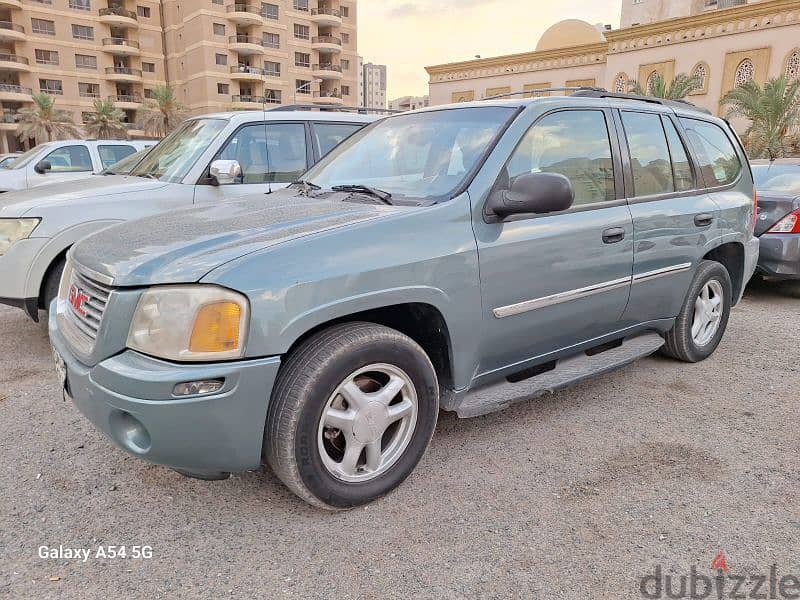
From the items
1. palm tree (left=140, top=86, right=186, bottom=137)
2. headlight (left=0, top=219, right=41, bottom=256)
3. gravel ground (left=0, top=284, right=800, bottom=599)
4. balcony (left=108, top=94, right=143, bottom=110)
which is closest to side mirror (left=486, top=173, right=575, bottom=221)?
gravel ground (left=0, top=284, right=800, bottom=599)

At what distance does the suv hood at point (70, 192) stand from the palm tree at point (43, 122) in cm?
4553

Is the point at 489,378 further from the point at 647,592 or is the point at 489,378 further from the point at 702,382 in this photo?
the point at 702,382

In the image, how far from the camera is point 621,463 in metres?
2.97

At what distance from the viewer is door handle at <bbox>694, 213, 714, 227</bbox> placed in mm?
3916

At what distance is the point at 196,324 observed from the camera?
2.12 m

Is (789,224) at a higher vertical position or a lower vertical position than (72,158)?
lower

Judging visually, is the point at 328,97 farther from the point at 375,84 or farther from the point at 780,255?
the point at 375,84

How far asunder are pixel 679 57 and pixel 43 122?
144 ft

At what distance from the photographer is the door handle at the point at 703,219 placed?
3.92 m

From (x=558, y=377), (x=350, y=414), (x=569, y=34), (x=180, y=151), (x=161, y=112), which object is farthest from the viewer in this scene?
(x=569, y=34)

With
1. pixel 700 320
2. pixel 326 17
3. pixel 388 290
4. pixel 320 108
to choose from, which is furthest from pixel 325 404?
pixel 326 17

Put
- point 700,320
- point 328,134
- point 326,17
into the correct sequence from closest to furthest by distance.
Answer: point 700,320 → point 328,134 → point 326,17

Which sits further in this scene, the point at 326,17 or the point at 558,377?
the point at 326,17

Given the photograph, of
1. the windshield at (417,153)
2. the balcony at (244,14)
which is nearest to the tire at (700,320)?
the windshield at (417,153)
